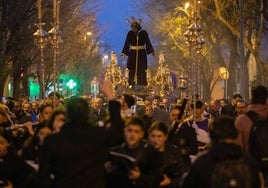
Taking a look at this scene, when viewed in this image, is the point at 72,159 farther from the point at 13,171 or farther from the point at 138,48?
the point at 138,48

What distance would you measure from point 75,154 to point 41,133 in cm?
171

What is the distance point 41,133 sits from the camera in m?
9.16

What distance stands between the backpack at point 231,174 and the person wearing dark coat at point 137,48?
16.5 m

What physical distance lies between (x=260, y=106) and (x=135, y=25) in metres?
13.2

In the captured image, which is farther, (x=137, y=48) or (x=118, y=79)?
(x=118, y=79)

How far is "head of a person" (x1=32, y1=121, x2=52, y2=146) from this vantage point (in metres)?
9.07

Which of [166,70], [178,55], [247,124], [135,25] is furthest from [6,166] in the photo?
[178,55]

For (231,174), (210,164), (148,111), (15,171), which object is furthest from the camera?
(148,111)

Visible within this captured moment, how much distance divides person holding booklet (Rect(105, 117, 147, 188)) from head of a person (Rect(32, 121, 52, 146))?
911 millimetres

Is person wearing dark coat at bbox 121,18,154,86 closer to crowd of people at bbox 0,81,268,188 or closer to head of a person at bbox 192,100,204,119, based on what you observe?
head of a person at bbox 192,100,204,119

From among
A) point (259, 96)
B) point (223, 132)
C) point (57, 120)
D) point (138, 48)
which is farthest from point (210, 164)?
point (138, 48)

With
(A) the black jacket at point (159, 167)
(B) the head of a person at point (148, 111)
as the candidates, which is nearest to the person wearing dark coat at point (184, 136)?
(A) the black jacket at point (159, 167)

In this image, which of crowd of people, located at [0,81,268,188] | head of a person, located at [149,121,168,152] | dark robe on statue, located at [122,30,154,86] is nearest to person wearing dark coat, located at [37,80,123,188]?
crowd of people, located at [0,81,268,188]

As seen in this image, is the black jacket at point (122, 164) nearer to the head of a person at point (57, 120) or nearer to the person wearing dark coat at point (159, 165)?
the person wearing dark coat at point (159, 165)
